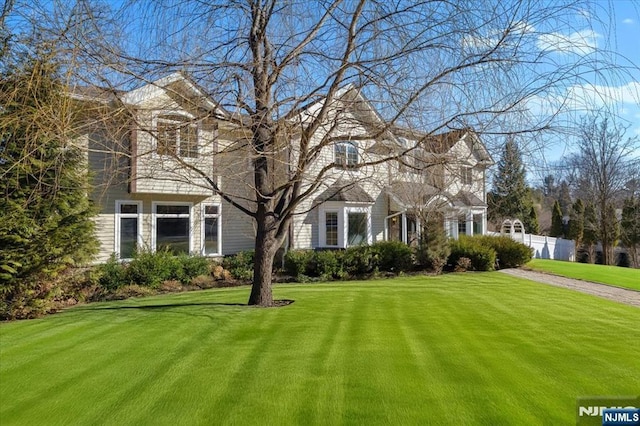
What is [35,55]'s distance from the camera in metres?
5.46

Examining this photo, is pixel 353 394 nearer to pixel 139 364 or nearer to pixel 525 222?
pixel 139 364

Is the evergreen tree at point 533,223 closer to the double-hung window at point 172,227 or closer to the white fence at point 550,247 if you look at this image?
the white fence at point 550,247

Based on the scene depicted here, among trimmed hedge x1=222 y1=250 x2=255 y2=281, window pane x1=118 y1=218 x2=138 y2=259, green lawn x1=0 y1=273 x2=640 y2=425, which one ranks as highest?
window pane x1=118 y1=218 x2=138 y2=259

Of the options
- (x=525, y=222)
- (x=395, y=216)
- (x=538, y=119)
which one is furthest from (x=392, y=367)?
(x=525, y=222)

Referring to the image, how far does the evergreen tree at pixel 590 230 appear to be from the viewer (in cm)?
3133

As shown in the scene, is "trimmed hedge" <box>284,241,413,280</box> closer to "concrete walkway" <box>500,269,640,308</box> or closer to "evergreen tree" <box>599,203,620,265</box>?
"concrete walkway" <box>500,269,640,308</box>

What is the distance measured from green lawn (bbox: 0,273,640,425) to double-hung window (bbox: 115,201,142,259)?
20.6ft

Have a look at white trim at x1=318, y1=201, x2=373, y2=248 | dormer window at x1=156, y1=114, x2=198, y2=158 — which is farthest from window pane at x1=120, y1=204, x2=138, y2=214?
dormer window at x1=156, y1=114, x2=198, y2=158

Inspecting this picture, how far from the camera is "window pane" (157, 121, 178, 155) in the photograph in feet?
20.7

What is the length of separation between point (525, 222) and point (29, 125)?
37.2 meters

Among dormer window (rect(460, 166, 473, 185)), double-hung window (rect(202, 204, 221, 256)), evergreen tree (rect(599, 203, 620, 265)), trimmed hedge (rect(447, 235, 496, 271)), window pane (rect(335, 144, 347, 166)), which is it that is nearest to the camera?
dormer window (rect(460, 166, 473, 185))

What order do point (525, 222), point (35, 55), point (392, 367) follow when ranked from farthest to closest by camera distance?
point (525, 222) → point (35, 55) → point (392, 367)

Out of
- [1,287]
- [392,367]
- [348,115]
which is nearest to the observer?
[392,367]

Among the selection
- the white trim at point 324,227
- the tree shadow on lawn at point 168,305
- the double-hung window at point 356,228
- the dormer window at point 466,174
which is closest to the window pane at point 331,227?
the white trim at point 324,227
